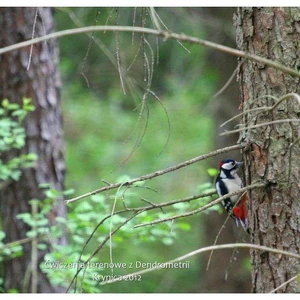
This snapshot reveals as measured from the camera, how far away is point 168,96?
7.67 meters

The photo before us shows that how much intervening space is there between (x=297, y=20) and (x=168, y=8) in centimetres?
447

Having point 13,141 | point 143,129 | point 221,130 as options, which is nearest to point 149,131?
point 143,129

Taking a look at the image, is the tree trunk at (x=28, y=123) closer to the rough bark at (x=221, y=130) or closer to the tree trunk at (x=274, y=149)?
the tree trunk at (x=274, y=149)

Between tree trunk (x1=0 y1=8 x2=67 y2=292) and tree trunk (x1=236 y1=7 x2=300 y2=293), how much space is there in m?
2.18

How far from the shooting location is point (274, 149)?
2.37 m

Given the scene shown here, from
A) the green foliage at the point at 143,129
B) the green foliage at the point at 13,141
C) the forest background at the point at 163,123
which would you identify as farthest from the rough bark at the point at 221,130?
the green foliage at the point at 13,141

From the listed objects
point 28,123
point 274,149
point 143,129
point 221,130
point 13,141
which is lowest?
point 274,149

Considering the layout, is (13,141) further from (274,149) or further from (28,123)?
(274,149)

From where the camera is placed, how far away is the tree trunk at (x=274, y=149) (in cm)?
234

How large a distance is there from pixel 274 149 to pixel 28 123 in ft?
7.76
